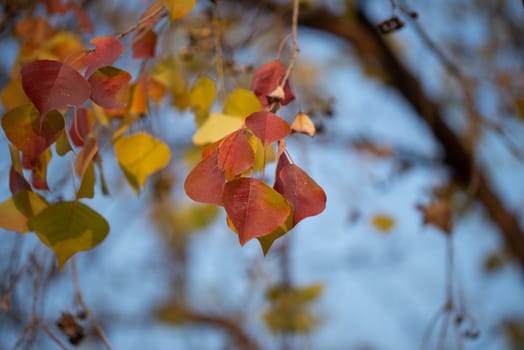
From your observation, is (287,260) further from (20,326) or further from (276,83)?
(276,83)

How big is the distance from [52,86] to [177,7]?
0.19 metres

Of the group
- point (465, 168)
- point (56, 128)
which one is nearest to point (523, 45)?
point (465, 168)

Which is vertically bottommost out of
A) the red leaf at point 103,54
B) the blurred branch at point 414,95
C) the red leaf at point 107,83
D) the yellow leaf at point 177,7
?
the blurred branch at point 414,95

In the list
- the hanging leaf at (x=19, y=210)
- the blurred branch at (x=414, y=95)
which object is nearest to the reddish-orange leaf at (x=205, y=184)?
the hanging leaf at (x=19, y=210)

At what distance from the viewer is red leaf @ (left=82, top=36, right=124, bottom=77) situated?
562 mm

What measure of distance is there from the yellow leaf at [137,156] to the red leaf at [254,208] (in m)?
0.28

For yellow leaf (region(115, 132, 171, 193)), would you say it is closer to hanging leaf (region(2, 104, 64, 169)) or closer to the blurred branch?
hanging leaf (region(2, 104, 64, 169))

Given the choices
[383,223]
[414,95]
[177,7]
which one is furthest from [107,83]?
[414,95]

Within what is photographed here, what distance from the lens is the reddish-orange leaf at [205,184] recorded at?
0.49 m

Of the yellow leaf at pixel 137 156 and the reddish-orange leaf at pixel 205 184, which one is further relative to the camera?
the yellow leaf at pixel 137 156

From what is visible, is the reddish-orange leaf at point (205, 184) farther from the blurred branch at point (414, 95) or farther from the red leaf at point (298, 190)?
the blurred branch at point (414, 95)

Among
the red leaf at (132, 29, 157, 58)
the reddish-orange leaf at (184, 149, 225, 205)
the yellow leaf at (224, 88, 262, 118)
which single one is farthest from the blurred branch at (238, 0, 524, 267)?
the reddish-orange leaf at (184, 149, 225, 205)

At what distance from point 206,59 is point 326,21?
0.79 m

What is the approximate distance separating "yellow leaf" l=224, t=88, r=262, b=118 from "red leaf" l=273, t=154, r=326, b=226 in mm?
200
